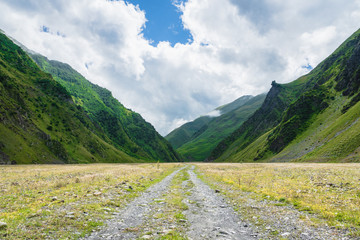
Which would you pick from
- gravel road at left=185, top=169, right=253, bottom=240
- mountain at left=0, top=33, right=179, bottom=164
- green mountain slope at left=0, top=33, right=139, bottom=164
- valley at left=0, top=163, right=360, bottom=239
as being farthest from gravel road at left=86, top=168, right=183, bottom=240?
mountain at left=0, top=33, right=179, bottom=164

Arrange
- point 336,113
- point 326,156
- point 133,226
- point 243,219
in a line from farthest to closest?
1. point 336,113
2. point 326,156
3. point 243,219
4. point 133,226

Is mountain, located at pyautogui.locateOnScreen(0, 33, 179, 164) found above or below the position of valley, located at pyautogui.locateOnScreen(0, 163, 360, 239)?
above

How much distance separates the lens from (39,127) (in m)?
126

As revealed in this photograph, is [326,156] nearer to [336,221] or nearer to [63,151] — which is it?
[336,221]

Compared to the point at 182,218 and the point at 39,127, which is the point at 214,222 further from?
the point at 39,127

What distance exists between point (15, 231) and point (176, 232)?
7.30m

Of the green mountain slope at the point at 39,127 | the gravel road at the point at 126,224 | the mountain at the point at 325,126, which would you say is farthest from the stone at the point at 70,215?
the green mountain slope at the point at 39,127

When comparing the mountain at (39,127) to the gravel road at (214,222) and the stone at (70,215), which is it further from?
the gravel road at (214,222)

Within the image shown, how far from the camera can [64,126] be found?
157750mm

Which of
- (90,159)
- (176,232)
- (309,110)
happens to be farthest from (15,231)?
(309,110)

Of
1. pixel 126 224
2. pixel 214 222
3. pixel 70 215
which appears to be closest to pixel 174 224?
pixel 214 222

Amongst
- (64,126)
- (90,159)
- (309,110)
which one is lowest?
(309,110)

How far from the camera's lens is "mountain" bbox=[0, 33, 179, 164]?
98.1 m

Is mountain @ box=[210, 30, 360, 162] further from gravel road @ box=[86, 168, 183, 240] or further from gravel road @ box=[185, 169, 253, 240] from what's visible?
gravel road @ box=[86, 168, 183, 240]
